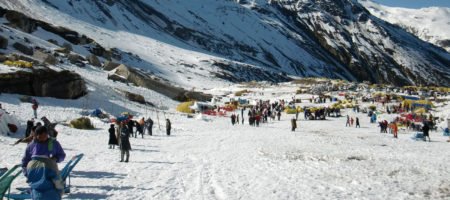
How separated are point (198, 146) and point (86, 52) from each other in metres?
77.4

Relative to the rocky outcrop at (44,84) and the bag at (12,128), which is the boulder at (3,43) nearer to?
the rocky outcrop at (44,84)

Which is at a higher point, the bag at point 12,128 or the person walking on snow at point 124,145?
the bag at point 12,128

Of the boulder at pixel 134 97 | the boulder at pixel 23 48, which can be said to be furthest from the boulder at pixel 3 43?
the boulder at pixel 134 97

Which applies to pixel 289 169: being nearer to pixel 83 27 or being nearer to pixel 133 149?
pixel 133 149

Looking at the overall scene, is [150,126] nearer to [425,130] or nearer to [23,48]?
[425,130]

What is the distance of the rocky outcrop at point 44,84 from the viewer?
123ft

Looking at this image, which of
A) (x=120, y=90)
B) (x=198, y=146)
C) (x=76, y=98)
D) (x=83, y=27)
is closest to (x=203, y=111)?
(x=120, y=90)

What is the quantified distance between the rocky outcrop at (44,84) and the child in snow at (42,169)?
3243 cm

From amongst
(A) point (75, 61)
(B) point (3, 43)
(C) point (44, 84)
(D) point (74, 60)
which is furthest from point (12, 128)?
(D) point (74, 60)

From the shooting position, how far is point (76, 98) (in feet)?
142

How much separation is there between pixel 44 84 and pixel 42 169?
35.5 meters

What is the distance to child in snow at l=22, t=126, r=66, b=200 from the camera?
7.59m

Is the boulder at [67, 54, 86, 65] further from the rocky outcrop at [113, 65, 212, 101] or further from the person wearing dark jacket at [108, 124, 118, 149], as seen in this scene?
the person wearing dark jacket at [108, 124, 118, 149]

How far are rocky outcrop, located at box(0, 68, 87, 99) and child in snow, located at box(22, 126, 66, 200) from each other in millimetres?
32427
